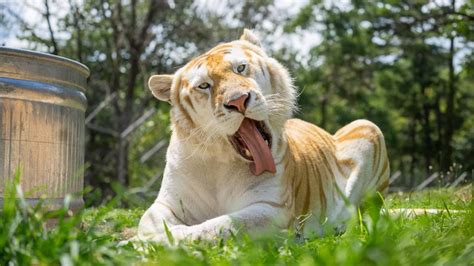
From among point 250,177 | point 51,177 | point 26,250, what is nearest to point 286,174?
point 250,177

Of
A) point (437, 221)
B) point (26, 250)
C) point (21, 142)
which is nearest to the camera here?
point (26, 250)

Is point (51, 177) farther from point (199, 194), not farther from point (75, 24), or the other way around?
point (75, 24)

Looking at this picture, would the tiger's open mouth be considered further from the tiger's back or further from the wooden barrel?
the wooden barrel

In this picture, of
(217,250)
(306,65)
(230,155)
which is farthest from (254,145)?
(306,65)

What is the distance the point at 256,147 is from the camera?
11.0 ft

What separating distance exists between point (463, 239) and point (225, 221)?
1463 millimetres

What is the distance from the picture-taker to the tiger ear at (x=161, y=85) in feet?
12.4

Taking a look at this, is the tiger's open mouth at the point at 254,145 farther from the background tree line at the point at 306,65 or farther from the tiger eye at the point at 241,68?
the background tree line at the point at 306,65

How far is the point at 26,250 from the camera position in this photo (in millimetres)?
1859

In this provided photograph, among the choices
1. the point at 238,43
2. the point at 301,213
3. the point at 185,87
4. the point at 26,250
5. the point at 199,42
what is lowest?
the point at 301,213

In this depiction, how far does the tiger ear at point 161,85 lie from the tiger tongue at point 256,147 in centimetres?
75

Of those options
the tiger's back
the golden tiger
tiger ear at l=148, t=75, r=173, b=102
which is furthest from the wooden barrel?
the tiger's back

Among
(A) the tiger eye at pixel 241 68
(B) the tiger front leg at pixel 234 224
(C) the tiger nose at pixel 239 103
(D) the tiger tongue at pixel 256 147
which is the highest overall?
(A) the tiger eye at pixel 241 68

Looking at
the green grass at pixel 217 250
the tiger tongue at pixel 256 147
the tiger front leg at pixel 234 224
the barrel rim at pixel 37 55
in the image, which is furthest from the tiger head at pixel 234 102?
the green grass at pixel 217 250
